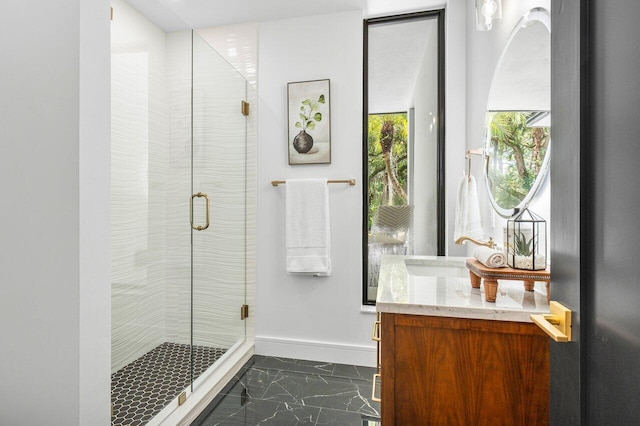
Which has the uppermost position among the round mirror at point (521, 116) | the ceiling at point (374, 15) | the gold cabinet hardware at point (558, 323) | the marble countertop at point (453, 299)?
the ceiling at point (374, 15)

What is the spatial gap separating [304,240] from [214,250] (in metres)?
0.61

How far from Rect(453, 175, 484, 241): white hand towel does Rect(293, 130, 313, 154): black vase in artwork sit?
1089 millimetres

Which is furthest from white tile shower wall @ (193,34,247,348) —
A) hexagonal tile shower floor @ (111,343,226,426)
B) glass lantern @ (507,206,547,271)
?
glass lantern @ (507,206,547,271)

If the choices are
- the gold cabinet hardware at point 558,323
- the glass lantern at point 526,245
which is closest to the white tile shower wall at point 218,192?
the glass lantern at point 526,245

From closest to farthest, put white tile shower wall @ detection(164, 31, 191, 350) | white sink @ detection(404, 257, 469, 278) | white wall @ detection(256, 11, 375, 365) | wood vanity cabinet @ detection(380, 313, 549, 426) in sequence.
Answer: wood vanity cabinet @ detection(380, 313, 549, 426) → white sink @ detection(404, 257, 469, 278) → white tile shower wall @ detection(164, 31, 191, 350) → white wall @ detection(256, 11, 375, 365)

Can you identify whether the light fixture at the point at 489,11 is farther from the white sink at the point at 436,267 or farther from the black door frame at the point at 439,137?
the white sink at the point at 436,267

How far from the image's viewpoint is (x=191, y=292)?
2.10 m

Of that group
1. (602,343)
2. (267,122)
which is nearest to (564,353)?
(602,343)

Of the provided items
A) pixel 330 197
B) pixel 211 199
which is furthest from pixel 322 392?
pixel 211 199

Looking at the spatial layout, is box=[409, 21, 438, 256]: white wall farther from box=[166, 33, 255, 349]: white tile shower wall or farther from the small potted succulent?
box=[166, 33, 255, 349]: white tile shower wall

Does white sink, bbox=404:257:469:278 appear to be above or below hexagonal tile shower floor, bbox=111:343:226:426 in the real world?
above

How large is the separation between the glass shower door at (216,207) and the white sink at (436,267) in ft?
4.06

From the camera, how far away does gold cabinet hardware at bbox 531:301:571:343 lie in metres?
0.58

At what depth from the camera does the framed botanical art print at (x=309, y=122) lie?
7.91 feet
